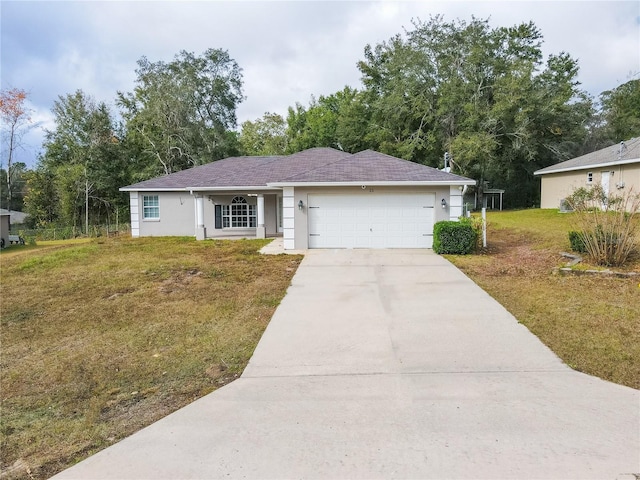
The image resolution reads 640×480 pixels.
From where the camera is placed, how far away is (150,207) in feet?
69.1

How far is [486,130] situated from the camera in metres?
30.3

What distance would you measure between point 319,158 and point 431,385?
18.4 metres

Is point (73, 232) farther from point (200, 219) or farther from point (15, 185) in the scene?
point (15, 185)

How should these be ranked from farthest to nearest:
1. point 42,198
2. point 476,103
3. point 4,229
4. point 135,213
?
point 42,198 → point 476,103 → point 4,229 → point 135,213

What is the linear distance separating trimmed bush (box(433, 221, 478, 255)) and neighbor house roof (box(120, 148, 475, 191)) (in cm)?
182

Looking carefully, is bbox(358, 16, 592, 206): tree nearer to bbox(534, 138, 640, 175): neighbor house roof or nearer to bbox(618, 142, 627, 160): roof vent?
bbox(534, 138, 640, 175): neighbor house roof

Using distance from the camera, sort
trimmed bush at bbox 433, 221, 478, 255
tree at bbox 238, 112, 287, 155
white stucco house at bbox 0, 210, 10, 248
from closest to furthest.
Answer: trimmed bush at bbox 433, 221, 478, 255, white stucco house at bbox 0, 210, 10, 248, tree at bbox 238, 112, 287, 155

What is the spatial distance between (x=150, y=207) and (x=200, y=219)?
383 cm

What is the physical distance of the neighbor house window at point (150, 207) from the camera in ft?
68.8

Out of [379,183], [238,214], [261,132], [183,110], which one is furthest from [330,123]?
[379,183]

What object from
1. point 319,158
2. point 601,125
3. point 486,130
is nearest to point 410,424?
point 319,158

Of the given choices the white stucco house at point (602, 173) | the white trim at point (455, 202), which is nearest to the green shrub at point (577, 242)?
the white trim at point (455, 202)

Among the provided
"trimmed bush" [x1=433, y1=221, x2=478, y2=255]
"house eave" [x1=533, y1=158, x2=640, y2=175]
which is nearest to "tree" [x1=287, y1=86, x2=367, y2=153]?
"house eave" [x1=533, y1=158, x2=640, y2=175]

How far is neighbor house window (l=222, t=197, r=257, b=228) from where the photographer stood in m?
19.8
